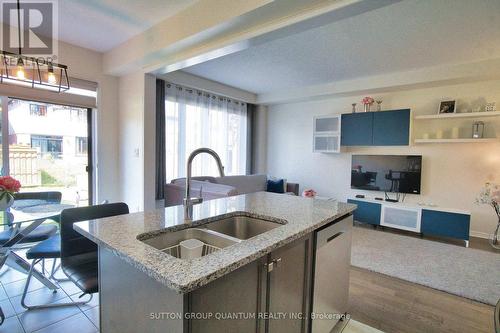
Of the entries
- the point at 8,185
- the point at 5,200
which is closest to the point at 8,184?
the point at 8,185

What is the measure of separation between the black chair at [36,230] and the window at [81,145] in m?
1.11

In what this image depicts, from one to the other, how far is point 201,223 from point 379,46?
3092mm

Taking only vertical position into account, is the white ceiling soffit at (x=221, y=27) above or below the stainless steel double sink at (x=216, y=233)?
above

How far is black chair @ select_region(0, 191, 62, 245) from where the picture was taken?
2.14 metres

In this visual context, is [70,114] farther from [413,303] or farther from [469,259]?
[469,259]

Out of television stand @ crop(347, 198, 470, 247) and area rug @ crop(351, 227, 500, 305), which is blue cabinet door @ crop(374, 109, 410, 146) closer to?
television stand @ crop(347, 198, 470, 247)

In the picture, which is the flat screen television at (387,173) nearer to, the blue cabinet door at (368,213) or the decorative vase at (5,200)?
the blue cabinet door at (368,213)

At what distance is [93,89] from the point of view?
12.0 ft

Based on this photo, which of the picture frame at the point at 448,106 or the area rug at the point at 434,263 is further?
the picture frame at the point at 448,106

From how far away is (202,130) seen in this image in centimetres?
487

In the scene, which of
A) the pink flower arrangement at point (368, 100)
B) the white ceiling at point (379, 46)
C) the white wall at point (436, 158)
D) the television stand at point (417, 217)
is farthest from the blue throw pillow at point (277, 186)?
the pink flower arrangement at point (368, 100)

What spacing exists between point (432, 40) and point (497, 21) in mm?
543

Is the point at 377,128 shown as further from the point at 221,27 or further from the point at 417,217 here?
the point at 221,27

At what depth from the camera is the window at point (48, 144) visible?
327cm
